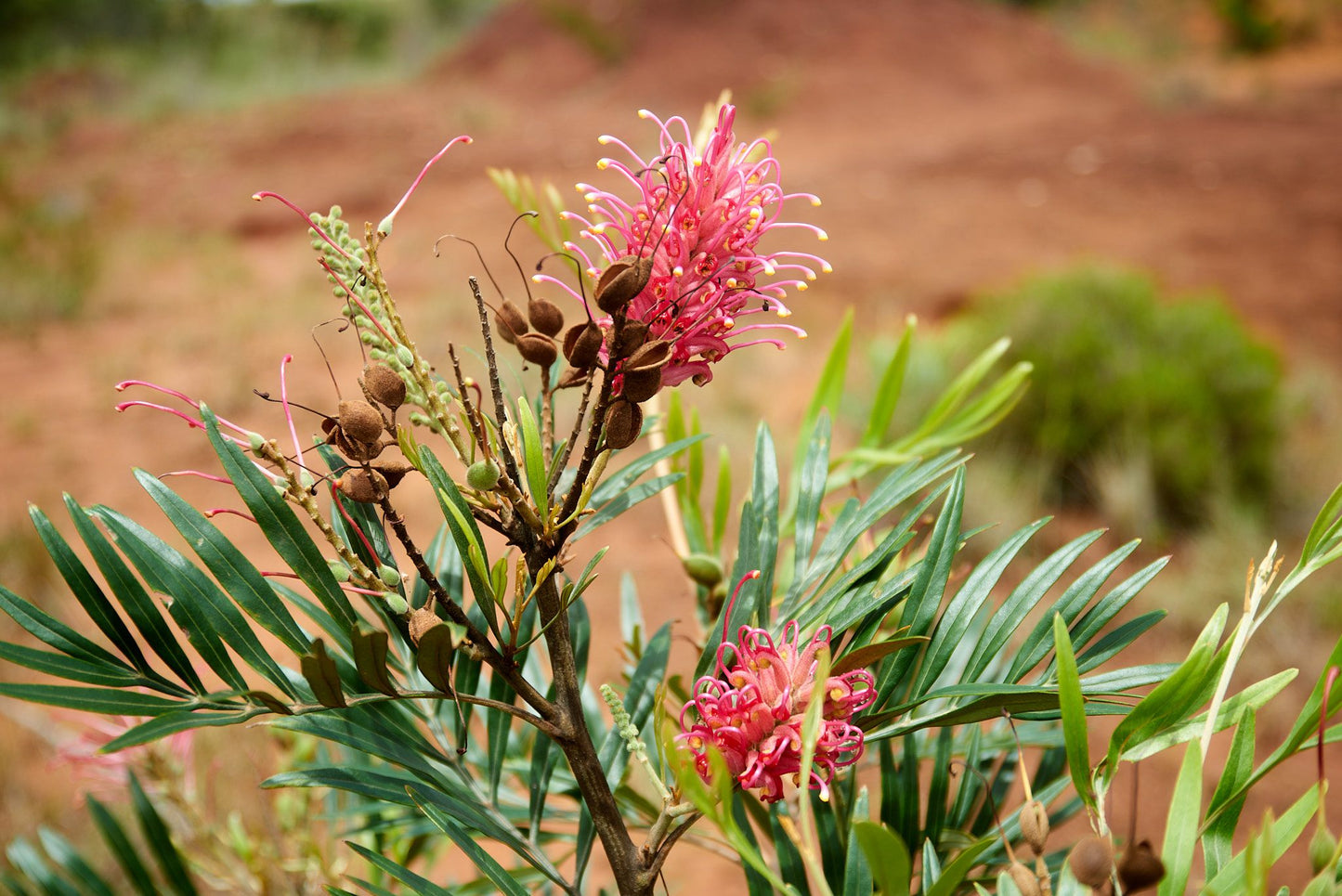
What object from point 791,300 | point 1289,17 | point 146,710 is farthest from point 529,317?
point 1289,17

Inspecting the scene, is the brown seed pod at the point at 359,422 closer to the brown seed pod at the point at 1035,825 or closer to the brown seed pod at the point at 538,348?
the brown seed pod at the point at 538,348

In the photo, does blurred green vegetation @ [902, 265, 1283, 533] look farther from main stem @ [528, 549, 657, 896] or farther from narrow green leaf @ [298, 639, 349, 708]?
narrow green leaf @ [298, 639, 349, 708]

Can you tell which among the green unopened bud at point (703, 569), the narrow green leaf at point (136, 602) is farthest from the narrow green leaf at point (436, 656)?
the green unopened bud at point (703, 569)

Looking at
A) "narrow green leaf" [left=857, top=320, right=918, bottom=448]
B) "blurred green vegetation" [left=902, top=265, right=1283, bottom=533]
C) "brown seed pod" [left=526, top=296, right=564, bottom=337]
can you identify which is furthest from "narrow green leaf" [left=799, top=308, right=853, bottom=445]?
"blurred green vegetation" [left=902, top=265, right=1283, bottom=533]

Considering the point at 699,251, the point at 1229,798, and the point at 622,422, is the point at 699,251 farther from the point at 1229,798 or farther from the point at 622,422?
the point at 1229,798

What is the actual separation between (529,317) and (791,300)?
184 inches

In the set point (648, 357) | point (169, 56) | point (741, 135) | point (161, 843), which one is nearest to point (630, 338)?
point (648, 357)

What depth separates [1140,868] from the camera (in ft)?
0.95

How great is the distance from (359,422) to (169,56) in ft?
43.6

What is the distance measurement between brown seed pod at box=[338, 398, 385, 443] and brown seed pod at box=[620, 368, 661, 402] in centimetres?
10

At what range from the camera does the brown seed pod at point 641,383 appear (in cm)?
37

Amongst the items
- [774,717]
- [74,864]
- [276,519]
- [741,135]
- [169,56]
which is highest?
[169,56]

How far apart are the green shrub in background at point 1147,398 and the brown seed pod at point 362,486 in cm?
269

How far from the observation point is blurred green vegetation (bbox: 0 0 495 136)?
10070 millimetres
